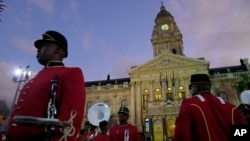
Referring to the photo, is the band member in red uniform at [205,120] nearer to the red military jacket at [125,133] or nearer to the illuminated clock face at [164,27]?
the red military jacket at [125,133]

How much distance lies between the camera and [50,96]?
252cm

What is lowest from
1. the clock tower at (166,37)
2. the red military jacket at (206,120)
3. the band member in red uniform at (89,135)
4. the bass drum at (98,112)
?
the band member in red uniform at (89,135)

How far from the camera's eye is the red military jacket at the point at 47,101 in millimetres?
2406

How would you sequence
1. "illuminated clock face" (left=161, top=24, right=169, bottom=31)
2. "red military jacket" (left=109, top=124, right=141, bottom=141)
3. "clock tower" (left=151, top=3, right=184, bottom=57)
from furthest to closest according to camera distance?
"illuminated clock face" (left=161, top=24, right=169, bottom=31) < "clock tower" (left=151, top=3, right=184, bottom=57) < "red military jacket" (left=109, top=124, right=141, bottom=141)

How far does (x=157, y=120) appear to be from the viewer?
113ft

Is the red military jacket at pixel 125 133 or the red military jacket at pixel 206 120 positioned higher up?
the red military jacket at pixel 206 120

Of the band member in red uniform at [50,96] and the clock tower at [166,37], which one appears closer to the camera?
the band member in red uniform at [50,96]

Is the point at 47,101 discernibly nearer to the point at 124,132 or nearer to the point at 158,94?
the point at 124,132

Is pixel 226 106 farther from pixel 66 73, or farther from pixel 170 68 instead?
pixel 170 68

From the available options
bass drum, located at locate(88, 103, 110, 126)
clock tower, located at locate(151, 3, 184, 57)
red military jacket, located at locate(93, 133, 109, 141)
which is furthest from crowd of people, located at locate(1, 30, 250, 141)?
clock tower, located at locate(151, 3, 184, 57)

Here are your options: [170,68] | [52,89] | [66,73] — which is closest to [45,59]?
[66,73]

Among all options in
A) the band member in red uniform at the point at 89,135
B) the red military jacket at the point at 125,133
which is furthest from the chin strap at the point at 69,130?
the band member in red uniform at the point at 89,135

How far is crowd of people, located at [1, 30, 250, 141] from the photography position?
2375 mm

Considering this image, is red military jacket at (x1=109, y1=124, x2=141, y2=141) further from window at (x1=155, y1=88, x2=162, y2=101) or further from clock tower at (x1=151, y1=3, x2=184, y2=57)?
clock tower at (x1=151, y1=3, x2=184, y2=57)
